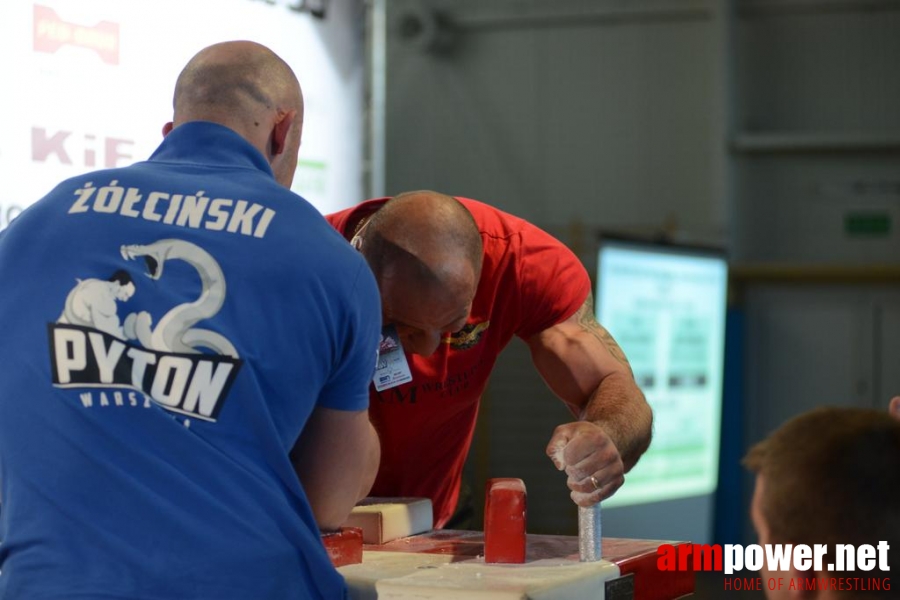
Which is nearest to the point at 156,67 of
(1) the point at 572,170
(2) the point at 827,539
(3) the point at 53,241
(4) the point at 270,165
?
(4) the point at 270,165

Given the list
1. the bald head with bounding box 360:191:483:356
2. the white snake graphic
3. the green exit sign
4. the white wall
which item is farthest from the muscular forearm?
the green exit sign

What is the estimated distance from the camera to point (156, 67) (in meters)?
3.30

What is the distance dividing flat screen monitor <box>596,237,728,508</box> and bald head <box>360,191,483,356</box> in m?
4.30

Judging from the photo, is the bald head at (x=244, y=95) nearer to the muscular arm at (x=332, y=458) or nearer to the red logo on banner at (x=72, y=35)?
the muscular arm at (x=332, y=458)

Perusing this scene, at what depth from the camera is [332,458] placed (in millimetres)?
1700

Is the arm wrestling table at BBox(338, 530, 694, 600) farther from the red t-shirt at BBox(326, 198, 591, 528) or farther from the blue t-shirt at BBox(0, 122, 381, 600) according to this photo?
the red t-shirt at BBox(326, 198, 591, 528)

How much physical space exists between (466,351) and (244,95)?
3.01ft

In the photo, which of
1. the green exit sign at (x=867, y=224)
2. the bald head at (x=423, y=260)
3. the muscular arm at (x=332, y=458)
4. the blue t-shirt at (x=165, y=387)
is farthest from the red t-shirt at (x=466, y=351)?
the green exit sign at (x=867, y=224)

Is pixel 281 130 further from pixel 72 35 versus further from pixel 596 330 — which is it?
pixel 72 35

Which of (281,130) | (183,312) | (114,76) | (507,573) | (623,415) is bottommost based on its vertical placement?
(507,573)

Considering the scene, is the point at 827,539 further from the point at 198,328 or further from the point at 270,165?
the point at 270,165

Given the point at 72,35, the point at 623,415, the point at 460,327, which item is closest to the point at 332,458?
the point at 460,327

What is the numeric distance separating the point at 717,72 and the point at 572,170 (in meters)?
1.23

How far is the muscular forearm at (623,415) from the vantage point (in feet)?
7.29
